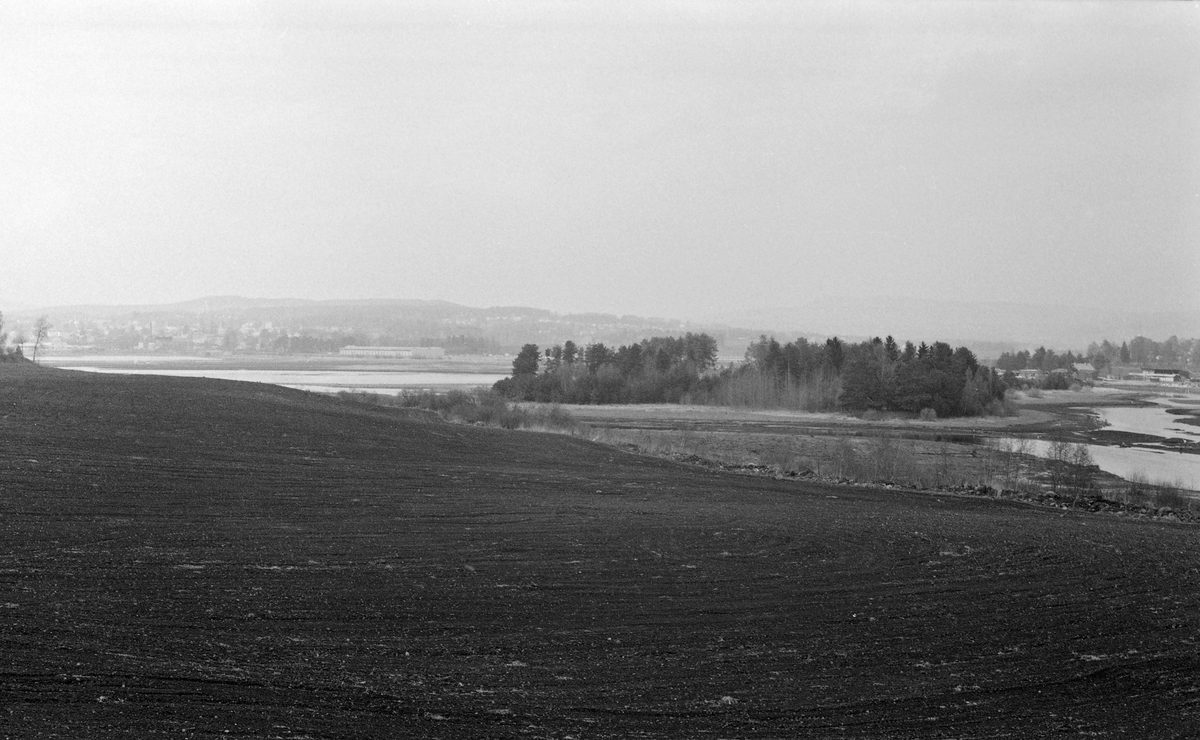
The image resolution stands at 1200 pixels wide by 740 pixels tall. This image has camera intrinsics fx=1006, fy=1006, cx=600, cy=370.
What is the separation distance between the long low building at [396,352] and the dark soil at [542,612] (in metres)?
113

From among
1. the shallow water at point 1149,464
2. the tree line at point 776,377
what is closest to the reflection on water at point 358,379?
the tree line at point 776,377

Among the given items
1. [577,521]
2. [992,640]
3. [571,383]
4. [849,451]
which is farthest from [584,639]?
[571,383]

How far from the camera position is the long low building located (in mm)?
132750

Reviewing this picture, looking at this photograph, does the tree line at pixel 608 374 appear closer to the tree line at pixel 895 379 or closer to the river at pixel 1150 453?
the tree line at pixel 895 379

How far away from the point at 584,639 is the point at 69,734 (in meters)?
5.13

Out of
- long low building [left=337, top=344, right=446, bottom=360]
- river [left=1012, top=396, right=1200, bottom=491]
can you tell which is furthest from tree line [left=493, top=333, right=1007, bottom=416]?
long low building [left=337, top=344, right=446, bottom=360]

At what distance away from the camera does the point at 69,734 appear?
23.4 feet

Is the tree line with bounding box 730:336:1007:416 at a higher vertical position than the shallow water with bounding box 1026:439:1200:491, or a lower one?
higher

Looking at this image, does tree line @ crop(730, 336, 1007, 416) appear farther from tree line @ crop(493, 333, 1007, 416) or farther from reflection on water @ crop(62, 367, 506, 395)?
reflection on water @ crop(62, 367, 506, 395)

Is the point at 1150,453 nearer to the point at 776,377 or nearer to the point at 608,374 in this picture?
the point at 776,377

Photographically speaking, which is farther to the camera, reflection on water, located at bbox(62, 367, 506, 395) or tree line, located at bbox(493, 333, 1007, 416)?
tree line, located at bbox(493, 333, 1007, 416)

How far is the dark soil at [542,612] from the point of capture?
28.1 ft

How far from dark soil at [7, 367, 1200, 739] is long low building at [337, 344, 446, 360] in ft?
371

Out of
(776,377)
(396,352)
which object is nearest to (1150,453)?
(776,377)
